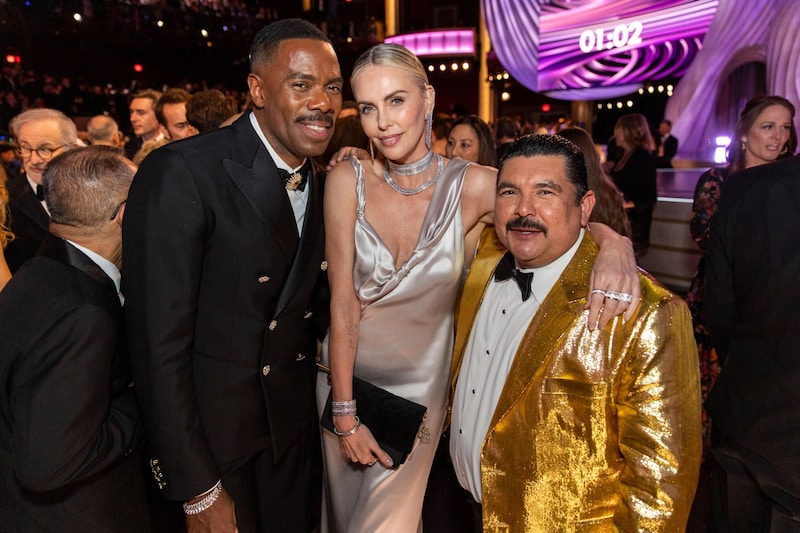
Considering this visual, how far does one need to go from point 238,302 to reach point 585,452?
102cm

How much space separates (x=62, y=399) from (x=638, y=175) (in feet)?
16.0

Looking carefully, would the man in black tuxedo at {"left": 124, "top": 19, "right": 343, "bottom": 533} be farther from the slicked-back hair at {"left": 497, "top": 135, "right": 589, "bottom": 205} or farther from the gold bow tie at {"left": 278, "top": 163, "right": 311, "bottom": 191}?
the slicked-back hair at {"left": 497, "top": 135, "right": 589, "bottom": 205}

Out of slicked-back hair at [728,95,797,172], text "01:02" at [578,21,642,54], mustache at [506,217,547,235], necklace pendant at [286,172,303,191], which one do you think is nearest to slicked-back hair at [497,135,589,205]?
mustache at [506,217,547,235]

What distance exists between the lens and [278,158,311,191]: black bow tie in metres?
1.74

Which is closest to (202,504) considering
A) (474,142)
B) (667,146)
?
(474,142)

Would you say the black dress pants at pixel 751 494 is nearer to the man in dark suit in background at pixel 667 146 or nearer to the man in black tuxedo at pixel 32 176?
the man in black tuxedo at pixel 32 176

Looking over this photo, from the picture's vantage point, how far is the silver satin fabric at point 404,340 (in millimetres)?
1809

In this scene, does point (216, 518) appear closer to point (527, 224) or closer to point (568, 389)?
point (568, 389)

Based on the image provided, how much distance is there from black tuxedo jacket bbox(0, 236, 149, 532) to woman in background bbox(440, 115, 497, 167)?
303 centimetres

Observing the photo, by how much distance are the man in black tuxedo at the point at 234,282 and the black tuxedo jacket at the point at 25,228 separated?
1939 millimetres

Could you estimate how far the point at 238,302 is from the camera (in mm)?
1610

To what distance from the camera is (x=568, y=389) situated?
56.7 inches

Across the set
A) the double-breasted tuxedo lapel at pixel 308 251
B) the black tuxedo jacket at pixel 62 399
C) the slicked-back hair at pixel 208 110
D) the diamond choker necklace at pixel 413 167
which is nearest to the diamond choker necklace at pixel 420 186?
the diamond choker necklace at pixel 413 167

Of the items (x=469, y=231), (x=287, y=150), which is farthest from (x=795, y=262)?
(x=287, y=150)
